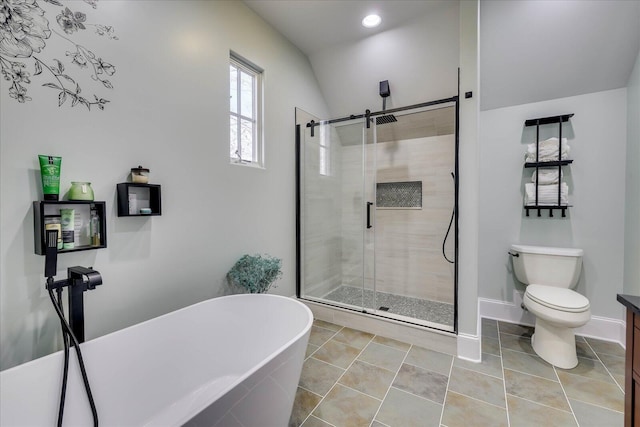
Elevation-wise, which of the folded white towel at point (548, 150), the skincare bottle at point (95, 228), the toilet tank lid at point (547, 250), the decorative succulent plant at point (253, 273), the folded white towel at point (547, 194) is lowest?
the decorative succulent plant at point (253, 273)

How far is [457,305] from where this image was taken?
7.06 ft

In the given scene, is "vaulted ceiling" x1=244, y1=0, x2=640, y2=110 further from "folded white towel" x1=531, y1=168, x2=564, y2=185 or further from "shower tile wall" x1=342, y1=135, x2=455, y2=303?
"shower tile wall" x1=342, y1=135, x2=455, y2=303

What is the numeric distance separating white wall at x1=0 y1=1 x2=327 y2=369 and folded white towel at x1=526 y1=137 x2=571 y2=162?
8.05 ft

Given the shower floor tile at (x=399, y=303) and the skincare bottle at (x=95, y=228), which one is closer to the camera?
the skincare bottle at (x=95, y=228)

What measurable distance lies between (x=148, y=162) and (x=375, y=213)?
2263mm

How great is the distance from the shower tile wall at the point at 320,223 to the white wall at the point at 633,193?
2.45 meters

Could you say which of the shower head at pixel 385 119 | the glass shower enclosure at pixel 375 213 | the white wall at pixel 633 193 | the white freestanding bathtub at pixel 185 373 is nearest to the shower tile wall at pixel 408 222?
the glass shower enclosure at pixel 375 213

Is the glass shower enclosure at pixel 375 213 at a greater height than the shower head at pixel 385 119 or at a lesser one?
lesser

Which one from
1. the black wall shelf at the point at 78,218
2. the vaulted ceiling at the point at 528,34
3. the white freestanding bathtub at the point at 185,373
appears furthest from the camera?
the vaulted ceiling at the point at 528,34

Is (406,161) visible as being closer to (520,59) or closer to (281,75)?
(520,59)

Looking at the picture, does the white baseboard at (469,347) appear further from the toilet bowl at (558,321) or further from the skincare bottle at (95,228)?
the skincare bottle at (95,228)

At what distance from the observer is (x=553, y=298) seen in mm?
2066

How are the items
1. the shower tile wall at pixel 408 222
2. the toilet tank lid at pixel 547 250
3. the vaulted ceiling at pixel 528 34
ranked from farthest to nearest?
the shower tile wall at pixel 408 222
the toilet tank lid at pixel 547 250
the vaulted ceiling at pixel 528 34

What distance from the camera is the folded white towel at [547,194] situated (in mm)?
2441
